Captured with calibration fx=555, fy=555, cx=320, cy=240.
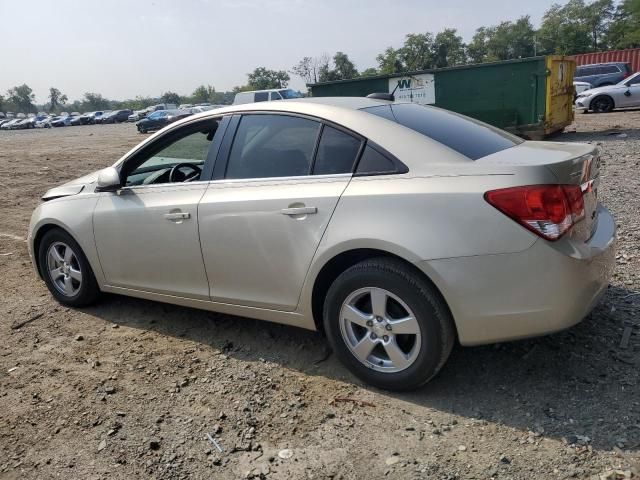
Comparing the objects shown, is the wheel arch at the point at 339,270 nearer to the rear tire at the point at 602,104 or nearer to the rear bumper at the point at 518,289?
the rear bumper at the point at 518,289

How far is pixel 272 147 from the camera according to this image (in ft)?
11.4

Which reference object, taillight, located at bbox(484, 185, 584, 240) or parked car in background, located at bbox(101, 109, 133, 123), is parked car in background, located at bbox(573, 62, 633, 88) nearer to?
taillight, located at bbox(484, 185, 584, 240)

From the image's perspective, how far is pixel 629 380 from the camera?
2971 millimetres

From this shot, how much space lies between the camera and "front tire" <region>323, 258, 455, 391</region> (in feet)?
9.29

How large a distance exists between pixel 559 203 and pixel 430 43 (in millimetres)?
100157

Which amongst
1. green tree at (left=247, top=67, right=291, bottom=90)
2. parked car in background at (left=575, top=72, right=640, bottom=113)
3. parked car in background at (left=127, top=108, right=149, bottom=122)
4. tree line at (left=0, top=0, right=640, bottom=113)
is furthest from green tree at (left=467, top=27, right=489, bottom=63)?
parked car in background at (left=575, top=72, right=640, bottom=113)

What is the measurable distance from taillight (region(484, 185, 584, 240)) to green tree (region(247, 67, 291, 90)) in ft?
310

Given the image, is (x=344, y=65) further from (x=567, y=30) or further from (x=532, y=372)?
(x=532, y=372)

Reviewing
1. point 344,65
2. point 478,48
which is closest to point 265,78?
point 344,65

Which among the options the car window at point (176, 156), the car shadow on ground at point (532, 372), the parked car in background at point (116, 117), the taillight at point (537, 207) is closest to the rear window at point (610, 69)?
the car shadow on ground at point (532, 372)

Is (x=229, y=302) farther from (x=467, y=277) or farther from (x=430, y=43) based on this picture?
(x=430, y=43)

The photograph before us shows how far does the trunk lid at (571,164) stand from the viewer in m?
2.74

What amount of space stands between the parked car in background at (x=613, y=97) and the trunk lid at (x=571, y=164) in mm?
19176

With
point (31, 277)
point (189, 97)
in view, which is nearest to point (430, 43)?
point (189, 97)
